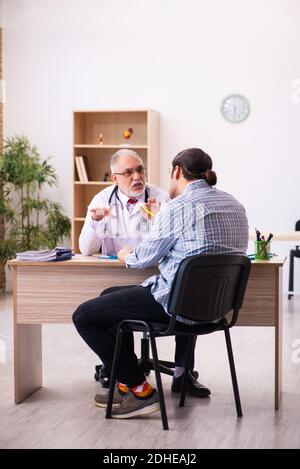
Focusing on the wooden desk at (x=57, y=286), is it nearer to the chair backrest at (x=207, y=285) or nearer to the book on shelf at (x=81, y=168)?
the chair backrest at (x=207, y=285)

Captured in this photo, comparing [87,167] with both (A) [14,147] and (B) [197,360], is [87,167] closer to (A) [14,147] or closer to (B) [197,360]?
(A) [14,147]

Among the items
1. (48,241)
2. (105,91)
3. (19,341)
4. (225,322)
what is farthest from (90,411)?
(105,91)

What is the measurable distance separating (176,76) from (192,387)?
4.52m

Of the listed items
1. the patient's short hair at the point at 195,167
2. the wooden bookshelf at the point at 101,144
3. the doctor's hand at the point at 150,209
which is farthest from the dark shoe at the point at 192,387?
the wooden bookshelf at the point at 101,144

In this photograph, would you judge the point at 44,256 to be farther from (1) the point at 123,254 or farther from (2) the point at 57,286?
(1) the point at 123,254

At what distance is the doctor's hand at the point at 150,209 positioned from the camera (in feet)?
13.0

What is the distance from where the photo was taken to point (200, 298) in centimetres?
333

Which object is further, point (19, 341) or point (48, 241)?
point (48, 241)

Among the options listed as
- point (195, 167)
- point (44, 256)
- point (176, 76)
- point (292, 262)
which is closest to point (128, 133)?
point (176, 76)

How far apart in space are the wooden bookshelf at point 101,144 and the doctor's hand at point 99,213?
3.68 meters

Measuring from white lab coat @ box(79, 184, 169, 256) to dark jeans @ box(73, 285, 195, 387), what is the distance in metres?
0.49

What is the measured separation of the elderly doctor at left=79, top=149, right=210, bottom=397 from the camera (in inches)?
158

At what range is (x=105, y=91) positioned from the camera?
801 centimetres
